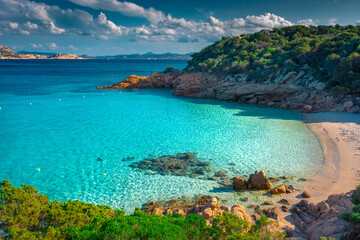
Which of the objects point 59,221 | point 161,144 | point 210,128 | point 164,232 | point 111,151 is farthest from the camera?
point 210,128

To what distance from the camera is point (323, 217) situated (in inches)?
341

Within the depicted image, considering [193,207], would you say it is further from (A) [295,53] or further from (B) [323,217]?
(A) [295,53]

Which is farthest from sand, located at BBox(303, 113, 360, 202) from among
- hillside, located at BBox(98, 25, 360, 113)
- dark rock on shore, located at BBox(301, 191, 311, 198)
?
hillside, located at BBox(98, 25, 360, 113)

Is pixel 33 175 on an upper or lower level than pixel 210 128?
lower

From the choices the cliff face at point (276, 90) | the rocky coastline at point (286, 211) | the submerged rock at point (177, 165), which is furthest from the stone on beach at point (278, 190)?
the cliff face at point (276, 90)

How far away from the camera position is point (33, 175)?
13289mm

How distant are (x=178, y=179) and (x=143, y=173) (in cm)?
202

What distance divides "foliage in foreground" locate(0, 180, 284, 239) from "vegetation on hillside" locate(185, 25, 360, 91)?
87.8 ft

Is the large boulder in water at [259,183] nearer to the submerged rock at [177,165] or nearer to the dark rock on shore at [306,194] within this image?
the dark rock on shore at [306,194]

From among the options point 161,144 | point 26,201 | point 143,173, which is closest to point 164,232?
point 26,201

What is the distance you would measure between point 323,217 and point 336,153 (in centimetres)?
875

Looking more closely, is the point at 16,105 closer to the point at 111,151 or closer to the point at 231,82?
the point at 111,151

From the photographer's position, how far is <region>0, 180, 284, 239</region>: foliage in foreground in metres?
5.97

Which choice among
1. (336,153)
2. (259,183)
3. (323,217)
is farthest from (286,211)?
(336,153)
